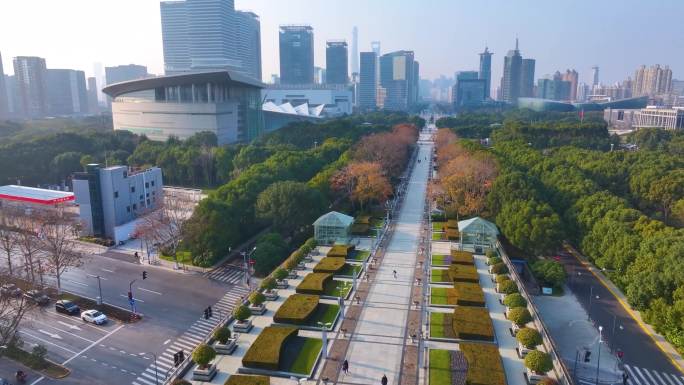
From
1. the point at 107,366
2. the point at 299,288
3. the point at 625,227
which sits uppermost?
the point at 625,227

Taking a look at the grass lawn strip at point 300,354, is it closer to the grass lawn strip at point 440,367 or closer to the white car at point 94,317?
the grass lawn strip at point 440,367

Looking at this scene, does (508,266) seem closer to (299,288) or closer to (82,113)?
(299,288)

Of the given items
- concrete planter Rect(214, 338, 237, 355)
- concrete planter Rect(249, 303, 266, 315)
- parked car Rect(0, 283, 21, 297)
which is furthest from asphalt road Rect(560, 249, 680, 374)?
parked car Rect(0, 283, 21, 297)

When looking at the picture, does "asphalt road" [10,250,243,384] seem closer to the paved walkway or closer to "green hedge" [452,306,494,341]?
the paved walkway

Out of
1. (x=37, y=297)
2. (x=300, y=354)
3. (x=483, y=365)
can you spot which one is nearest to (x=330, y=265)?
(x=300, y=354)

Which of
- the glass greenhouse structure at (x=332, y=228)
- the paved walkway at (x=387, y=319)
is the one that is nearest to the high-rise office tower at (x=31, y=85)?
the glass greenhouse structure at (x=332, y=228)

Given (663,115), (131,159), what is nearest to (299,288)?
(131,159)
